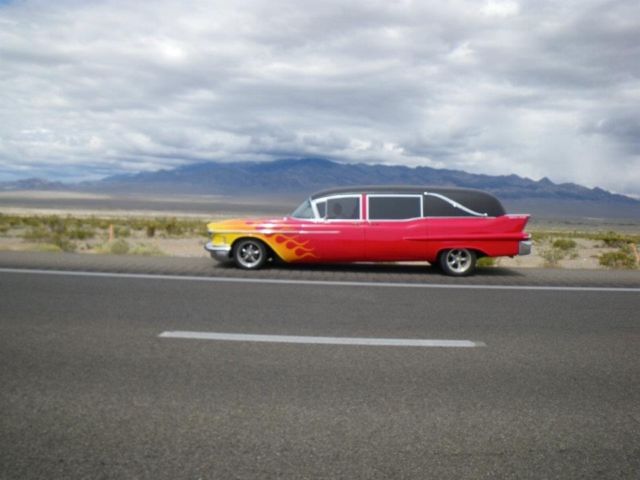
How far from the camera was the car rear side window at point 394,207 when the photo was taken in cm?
1191

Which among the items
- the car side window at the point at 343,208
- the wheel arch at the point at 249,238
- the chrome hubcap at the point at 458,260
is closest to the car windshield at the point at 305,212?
the car side window at the point at 343,208

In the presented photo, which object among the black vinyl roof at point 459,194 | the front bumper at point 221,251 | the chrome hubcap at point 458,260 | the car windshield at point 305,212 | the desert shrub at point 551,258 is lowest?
the desert shrub at point 551,258

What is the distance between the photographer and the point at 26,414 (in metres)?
4.20

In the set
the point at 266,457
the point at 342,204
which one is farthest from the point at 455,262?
the point at 266,457

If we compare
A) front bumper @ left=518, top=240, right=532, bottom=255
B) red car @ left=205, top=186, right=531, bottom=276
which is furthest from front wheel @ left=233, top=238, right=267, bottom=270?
front bumper @ left=518, top=240, right=532, bottom=255

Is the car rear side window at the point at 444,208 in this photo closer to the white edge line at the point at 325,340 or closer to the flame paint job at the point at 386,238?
the flame paint job at the point at 386,238

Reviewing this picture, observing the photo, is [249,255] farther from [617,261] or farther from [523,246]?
[617,261]

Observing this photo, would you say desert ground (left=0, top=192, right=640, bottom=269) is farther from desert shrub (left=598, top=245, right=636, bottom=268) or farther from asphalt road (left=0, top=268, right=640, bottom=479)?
asphalt road (left=0, top=268, right=640, bottom=479)

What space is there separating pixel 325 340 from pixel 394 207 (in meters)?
6.01

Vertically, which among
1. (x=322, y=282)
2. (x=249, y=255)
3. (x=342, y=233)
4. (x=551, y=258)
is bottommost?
(x=551, y=258)

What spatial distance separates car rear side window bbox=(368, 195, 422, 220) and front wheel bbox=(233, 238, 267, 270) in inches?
84.9

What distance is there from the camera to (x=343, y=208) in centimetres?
1202

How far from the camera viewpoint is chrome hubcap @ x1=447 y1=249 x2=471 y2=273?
1178 centimetres

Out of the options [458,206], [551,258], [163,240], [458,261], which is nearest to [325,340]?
[458,261]
